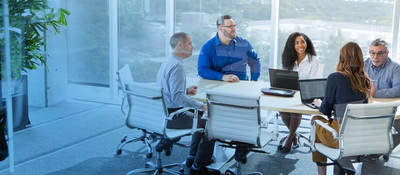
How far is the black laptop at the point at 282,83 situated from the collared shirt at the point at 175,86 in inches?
A: 30.4

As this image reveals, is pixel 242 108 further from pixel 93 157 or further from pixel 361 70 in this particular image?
pixel 93 157

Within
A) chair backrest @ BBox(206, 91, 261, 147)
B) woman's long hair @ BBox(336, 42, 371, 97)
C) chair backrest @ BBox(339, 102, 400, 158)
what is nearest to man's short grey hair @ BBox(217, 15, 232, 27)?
chair backrest @ BBox(206, 91, 261, 147)

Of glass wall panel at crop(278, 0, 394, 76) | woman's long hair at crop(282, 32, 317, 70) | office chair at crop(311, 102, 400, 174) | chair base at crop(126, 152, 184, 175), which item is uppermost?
glass wall panel at crop(278, 0, 394, 76)

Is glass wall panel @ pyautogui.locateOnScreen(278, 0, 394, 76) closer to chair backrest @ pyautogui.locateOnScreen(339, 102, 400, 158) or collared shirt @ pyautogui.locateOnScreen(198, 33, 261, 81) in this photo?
collared shirt @ pyautogui.locateOnScreen(198, 33, 261, 81)

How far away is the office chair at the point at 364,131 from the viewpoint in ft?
11.9

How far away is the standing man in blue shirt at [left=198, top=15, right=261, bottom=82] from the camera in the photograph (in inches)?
218

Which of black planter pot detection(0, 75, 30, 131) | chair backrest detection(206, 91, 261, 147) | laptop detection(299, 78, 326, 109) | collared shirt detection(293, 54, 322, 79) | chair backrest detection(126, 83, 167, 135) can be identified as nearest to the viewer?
chair backrest detection(206, 91, 261, 147)

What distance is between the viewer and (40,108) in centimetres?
570

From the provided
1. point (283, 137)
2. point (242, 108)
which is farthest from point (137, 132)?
point (242, 108)

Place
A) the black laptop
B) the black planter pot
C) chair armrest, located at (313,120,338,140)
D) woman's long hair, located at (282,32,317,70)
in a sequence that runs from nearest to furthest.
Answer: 1. chair armrest, located at (313,120,338,140)
2. the black planter pot
3. the black laptop
4. woman's long hair, located at (282,32,317,70)

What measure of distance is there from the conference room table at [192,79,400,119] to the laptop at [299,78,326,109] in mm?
79

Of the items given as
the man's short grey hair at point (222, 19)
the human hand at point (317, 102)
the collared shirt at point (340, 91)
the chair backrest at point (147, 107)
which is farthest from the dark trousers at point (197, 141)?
the man's short grey hair at point (222, 19)

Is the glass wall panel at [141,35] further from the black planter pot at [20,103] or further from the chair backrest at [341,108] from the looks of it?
the chair backrest at [341,108]

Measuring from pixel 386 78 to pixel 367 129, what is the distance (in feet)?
4.55
